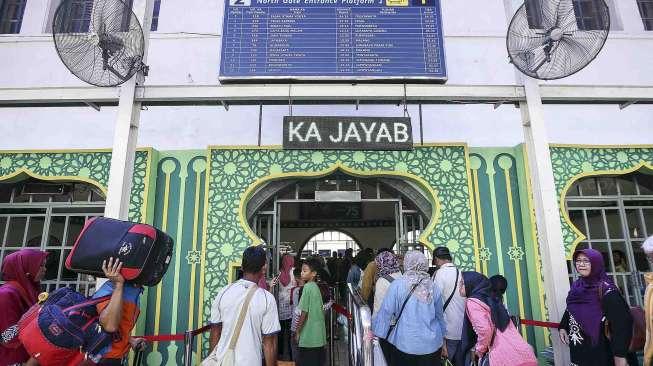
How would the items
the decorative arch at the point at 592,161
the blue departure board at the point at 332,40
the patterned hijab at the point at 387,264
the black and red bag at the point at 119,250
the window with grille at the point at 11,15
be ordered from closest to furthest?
the black and red bag at the point at 119,250
the patterned hijab at the point at 387,264
the blue departure board at the point at 332,40
the decorative arch at the point at 592,161
the window with grille at the point at 11,15

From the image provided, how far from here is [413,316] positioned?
9.45 feet

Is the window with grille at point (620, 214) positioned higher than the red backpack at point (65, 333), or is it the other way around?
the window with grille at point (620, 214)

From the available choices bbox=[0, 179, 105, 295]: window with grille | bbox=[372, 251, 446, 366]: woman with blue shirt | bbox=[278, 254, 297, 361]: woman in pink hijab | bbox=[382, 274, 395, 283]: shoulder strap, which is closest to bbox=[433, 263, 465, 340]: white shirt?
bbox=[382, 274, 395, 283]: shoulder strap

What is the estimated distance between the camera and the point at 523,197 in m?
5.16

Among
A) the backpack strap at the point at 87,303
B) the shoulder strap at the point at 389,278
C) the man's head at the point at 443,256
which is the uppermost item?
the man's head at the point at 443,256

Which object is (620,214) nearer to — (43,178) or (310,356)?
(310,356)

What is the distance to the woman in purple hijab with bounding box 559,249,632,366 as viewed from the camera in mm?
2738

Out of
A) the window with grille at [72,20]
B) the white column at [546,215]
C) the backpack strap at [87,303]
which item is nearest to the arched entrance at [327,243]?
the white column at [546,215]

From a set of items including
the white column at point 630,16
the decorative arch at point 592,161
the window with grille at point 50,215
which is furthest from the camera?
the white column at point 630,16

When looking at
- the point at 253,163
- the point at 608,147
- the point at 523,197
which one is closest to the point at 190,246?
the point at 253,163

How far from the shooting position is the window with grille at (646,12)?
6457 millimetres

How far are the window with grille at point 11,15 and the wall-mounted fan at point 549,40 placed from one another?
22.5ft

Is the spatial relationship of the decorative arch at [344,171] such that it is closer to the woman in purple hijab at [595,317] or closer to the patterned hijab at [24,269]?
the woman in purple hijab at [595,317]

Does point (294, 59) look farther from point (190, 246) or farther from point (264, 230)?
point (264, 230)
